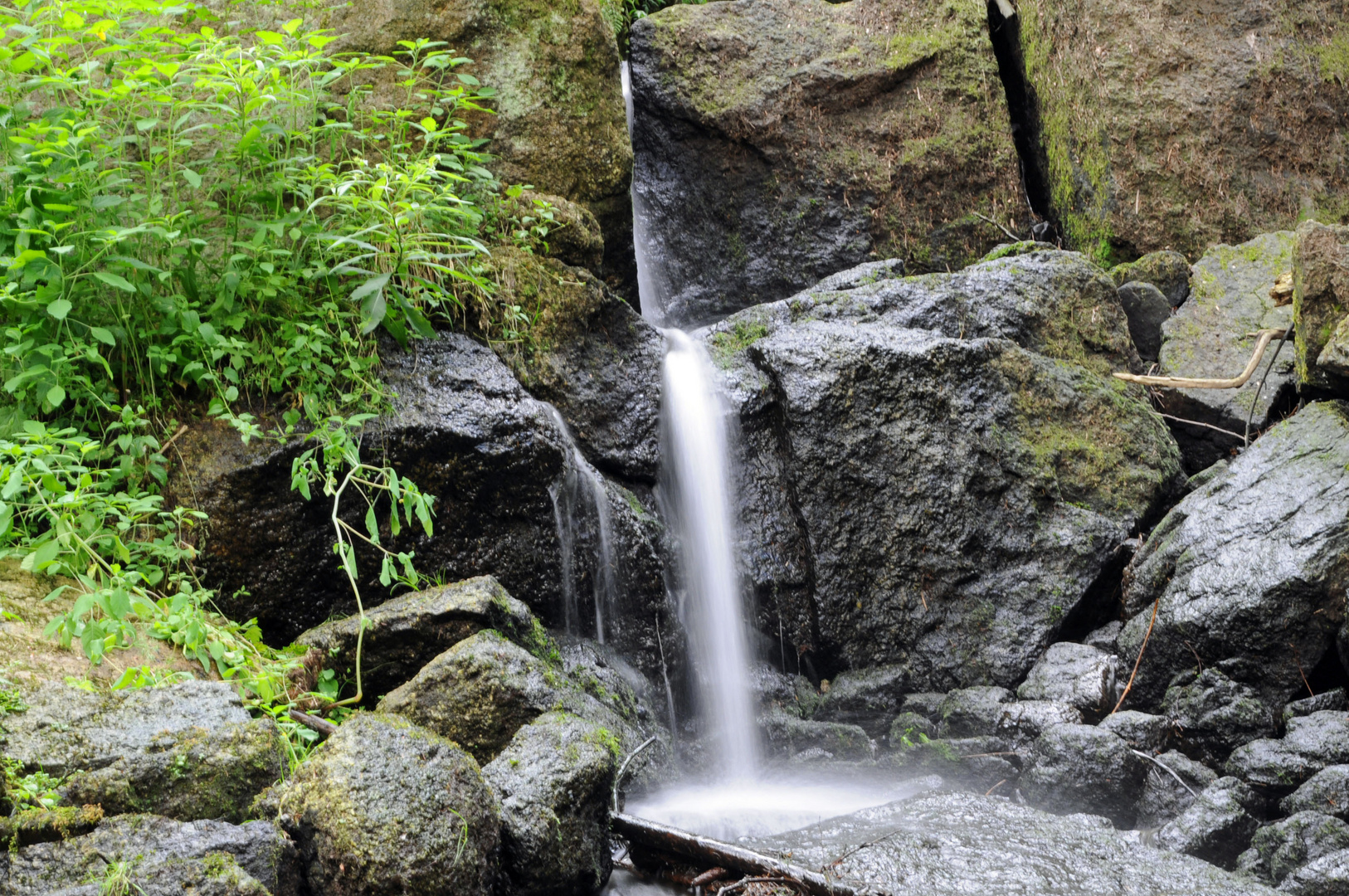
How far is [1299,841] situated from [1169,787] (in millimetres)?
719

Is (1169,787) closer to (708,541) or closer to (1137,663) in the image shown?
(1137,663)

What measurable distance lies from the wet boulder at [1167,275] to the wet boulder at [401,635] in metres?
5.78

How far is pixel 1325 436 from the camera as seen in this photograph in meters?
4.86

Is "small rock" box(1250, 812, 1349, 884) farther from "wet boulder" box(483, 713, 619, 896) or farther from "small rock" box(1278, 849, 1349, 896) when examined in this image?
"wet boulder" box(483, 713, 619, 896)

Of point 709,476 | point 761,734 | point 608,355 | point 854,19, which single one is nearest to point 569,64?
point 608,355

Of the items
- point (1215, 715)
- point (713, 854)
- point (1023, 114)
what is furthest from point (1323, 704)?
point (1023, 114)

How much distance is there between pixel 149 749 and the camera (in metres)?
2.56

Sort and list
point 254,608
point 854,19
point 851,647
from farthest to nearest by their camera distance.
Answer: point 854,19, point 851,647, point 254,608

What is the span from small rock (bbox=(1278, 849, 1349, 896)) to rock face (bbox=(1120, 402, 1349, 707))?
130 centimetres

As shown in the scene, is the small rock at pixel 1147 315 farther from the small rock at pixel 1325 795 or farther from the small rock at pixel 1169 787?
the small rock at pixel 1325 795

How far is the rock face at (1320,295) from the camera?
4.97 m

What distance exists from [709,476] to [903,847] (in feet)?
8.50

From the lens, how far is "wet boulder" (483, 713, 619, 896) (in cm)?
292

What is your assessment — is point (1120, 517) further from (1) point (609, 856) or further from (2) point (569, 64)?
(2) point (569, 64)
